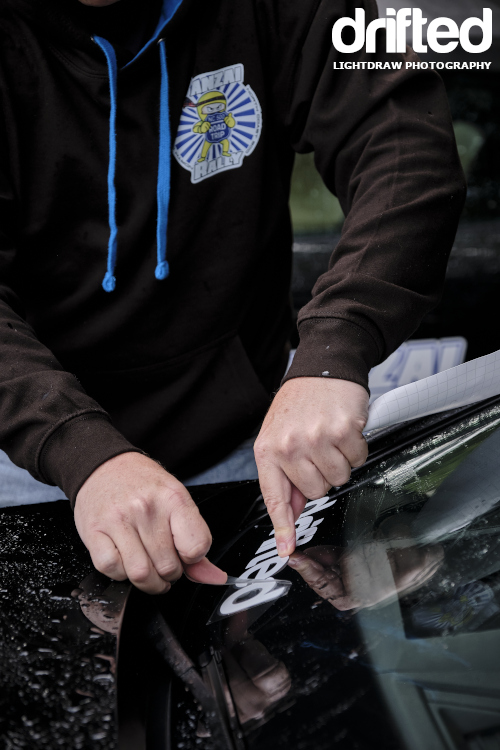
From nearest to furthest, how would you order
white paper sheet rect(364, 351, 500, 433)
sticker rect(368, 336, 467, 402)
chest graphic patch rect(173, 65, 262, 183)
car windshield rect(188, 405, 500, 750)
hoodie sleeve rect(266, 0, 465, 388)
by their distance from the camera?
car windshield rect(188, 405, 500, 750), white paper sheet rect(364, 351, 500, 433), hoodie sleeve rect(266, 0, 465, 388), chest graphic patch rect(173, 65, 262, 183), sticker rect(368, 336, 467, 402)

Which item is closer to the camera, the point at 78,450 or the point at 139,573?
the point at 139,573

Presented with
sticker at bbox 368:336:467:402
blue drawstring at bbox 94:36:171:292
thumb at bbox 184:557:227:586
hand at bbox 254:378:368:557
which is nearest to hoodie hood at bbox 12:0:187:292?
blue drawstring at bbox 94:36:171:292

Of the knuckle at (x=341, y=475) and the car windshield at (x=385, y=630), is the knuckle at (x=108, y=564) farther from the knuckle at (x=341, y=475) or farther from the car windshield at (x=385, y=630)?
the knuckle at (x=341, y=475)

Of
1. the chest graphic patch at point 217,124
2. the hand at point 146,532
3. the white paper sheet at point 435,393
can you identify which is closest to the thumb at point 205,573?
the hand at point 146,532

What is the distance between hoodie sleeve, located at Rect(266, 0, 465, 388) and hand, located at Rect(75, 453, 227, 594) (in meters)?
0.27

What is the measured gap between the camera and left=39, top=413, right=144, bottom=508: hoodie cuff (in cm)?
86

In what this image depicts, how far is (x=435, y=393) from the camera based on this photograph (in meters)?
0.85

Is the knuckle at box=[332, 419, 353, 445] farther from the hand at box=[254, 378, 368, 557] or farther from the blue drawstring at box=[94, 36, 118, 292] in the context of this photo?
the blue drawstring at box=[94, 36, 118, 292]

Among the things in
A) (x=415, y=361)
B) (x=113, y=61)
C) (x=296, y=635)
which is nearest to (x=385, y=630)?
(x=296, y=635)

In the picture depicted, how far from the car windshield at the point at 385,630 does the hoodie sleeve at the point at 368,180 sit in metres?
0.20

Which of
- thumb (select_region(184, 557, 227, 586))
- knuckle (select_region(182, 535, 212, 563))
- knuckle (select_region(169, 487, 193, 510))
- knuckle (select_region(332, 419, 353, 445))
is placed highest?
knuckle (select_region(332, 419, 353, 445))

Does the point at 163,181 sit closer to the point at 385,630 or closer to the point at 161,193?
the point at 161,193

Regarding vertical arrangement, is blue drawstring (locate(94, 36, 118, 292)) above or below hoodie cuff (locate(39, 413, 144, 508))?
above

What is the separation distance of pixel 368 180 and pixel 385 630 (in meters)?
0.76
